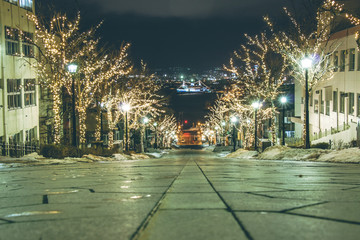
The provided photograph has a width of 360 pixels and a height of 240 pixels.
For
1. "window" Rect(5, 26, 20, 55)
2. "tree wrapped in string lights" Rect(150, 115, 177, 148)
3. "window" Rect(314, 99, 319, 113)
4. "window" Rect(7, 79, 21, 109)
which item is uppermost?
"window" Rect(5, 26, 20, 55)

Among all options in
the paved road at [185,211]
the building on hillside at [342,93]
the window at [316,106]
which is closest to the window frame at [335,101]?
the building on hillside at [342,93]

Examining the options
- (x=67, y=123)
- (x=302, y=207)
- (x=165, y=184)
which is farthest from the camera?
(x=67, y=123)

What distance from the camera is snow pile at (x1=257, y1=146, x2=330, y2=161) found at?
22734 mm

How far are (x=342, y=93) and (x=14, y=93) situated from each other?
27.1 metres

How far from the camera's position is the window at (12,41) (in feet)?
100

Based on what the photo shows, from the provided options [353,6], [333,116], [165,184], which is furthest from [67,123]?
[165,184]

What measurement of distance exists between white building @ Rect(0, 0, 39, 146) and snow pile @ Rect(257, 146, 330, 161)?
18.6 meters

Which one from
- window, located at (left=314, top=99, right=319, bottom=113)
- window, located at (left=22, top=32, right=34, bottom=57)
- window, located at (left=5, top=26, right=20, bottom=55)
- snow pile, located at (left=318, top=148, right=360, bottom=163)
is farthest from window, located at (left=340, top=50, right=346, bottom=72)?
window, located at (left=5, top=26, right=20, bottom=55)

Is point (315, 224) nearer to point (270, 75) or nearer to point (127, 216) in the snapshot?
point (127, 216)

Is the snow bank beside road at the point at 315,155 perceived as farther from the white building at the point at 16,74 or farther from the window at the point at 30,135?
the window at the point at 30,135

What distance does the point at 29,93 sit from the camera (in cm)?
3638

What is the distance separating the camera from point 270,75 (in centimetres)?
4469

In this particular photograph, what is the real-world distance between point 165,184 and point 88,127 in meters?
48.4

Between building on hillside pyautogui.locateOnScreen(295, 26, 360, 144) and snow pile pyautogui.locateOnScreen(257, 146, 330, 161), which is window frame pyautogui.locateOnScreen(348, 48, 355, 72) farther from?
snow pile pyautogui.locateOnScreen(257, 146, 330, 161)
